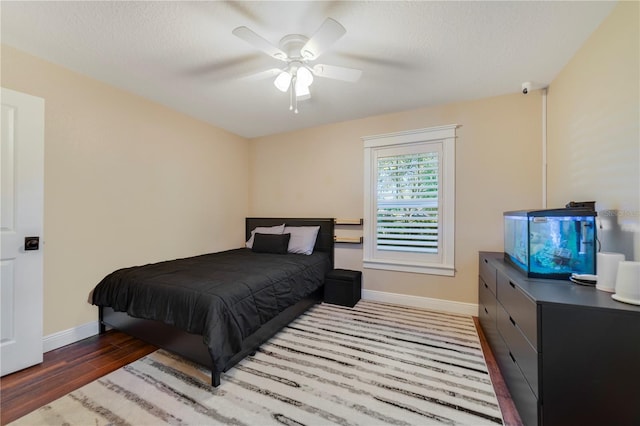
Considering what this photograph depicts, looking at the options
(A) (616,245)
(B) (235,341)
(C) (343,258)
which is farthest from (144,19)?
(A) (616,245)

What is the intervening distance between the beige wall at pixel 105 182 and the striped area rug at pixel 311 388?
3.62 ft

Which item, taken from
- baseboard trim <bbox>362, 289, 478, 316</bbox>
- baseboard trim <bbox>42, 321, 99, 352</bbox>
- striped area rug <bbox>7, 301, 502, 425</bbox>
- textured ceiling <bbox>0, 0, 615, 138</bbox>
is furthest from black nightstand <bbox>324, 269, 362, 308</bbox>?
baseboard trim <bbox>42, 321, 99, 352</bbox>

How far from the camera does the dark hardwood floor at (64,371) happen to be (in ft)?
5.40

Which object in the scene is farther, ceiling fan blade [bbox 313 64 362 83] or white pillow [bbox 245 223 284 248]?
white pillow [bbox 245 223 284 248]

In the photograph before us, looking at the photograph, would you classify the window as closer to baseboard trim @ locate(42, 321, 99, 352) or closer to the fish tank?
the fish tank

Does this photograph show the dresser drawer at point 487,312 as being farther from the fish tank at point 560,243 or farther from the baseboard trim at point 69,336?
the baseboard trim at point 69,336

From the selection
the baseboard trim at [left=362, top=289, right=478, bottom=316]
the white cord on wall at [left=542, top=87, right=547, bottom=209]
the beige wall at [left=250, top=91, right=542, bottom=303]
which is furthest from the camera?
the baseboard trim at [left=362, top=289, right=478, bottom=316]

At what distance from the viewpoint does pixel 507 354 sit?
173cm

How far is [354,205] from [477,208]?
1.50 metres

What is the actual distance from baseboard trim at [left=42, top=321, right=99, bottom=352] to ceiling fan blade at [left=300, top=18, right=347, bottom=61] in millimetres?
3135

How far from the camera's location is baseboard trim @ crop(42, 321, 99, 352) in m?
2.21

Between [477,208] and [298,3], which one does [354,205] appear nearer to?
[477,208]

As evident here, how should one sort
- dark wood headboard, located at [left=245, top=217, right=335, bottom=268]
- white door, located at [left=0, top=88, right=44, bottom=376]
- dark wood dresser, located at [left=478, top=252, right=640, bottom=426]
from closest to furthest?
dark wood dresser, located at [left=478, top=252, right=640, bottom=426] < white door, located at [left=0, top=88, right=44, bottom=376] < dark wood headboard, located at [left=245, top=217, right=335, bottom=268]

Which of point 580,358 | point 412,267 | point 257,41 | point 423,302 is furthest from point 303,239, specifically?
point 580,358
